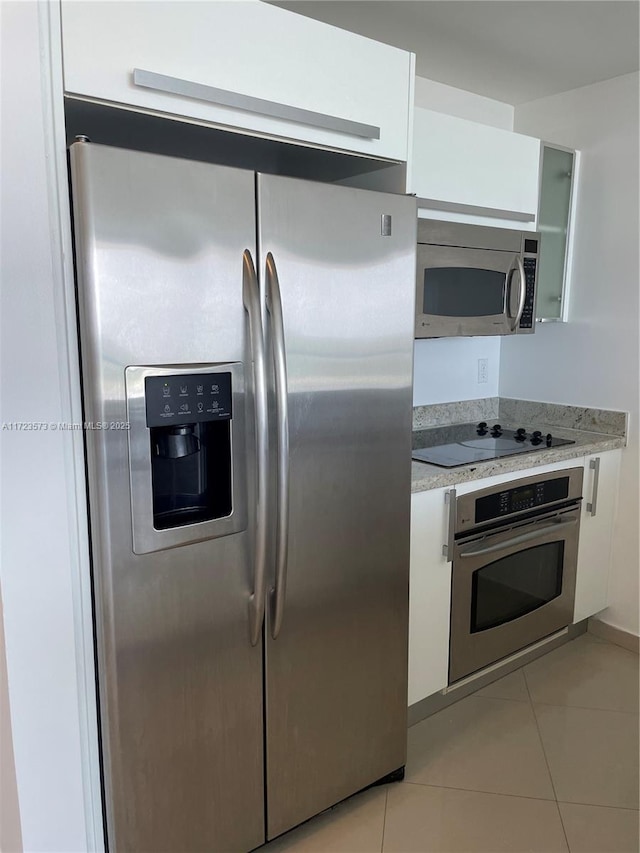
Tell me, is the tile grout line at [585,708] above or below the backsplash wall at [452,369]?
below

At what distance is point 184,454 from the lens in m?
1.42

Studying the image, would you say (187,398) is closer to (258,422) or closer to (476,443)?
(258,422)

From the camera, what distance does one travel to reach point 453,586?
225cm

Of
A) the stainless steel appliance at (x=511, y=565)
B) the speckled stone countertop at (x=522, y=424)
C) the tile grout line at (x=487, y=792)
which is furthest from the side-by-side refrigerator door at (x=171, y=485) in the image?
the stainless steel appliance at (x=511, y=565)

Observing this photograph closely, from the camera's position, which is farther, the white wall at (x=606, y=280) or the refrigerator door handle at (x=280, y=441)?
the white wall at (x=606, y=280)

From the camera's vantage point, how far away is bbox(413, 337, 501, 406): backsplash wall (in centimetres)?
285

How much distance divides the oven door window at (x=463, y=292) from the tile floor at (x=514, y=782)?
56.3 inches

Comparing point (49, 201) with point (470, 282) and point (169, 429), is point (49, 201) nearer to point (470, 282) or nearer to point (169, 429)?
point (169, 429)

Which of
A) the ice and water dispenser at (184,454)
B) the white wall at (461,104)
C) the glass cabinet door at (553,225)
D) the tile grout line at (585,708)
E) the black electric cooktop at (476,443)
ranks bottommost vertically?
the tile grout line at (585,708)

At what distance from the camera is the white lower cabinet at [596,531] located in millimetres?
2703

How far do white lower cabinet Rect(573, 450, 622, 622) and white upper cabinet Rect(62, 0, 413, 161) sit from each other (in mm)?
1584

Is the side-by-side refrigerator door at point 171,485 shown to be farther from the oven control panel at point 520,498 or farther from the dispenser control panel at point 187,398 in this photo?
the oven control panel at point 520,498

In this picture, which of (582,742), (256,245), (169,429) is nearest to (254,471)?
(169,429)

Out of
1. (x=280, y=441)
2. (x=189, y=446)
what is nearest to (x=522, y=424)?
(x=280, y=441)
